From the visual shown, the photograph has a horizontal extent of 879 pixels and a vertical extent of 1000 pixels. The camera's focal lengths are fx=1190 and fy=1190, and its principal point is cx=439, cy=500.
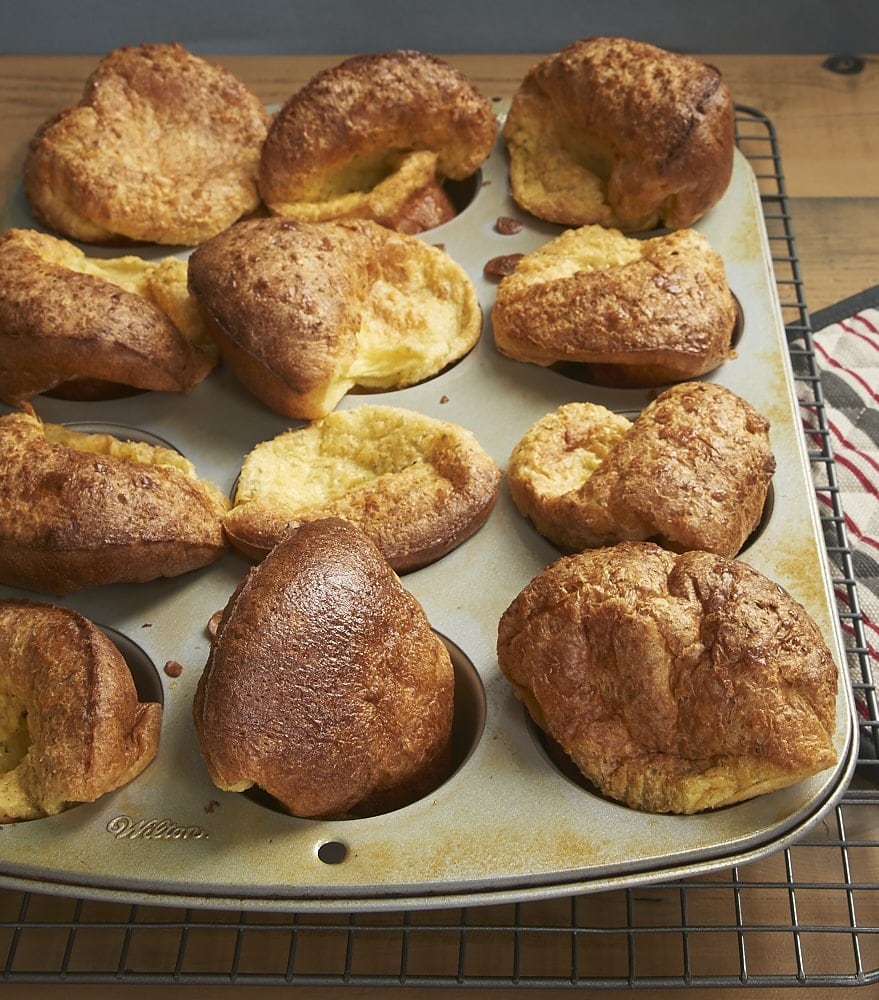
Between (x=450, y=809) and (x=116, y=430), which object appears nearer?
(x=450, y=809)

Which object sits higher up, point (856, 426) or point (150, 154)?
point (150, 154)

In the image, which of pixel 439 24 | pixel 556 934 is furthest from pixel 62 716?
pixel 439 24

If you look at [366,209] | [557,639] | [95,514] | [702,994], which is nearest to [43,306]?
[95,514]

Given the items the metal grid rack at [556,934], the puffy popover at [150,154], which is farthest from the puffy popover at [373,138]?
the metal grid rack at [556,934]

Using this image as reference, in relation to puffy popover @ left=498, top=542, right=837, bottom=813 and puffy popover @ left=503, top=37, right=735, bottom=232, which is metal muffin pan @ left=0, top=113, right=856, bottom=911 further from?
puffy popover @ left=503, top=37, right=735, bottom=232

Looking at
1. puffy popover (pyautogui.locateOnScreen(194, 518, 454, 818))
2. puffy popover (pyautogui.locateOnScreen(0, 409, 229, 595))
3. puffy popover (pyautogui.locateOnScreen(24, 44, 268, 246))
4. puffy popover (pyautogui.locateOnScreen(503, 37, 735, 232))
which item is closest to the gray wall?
puffy popover (pyautogui.locateOnScreen(24, 44, 268, 246))

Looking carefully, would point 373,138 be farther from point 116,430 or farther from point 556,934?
point 556,934
